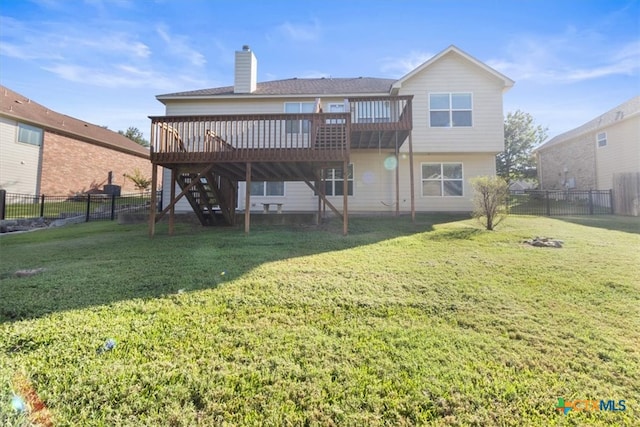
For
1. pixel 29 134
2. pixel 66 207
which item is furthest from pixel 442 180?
pixel 29 134

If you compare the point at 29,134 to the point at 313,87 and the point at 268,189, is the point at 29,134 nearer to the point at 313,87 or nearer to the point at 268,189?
the point at 268,189

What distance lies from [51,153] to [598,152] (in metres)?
33.4

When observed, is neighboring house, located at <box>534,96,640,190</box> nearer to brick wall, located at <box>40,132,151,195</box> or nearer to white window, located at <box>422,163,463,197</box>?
white window, located at <box>422,163,463,197</box>

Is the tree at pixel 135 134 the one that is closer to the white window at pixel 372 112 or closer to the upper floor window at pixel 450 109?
the white window at pixel 372 112

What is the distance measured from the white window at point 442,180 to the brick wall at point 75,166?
71.5 ft

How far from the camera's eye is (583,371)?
2.45 metres

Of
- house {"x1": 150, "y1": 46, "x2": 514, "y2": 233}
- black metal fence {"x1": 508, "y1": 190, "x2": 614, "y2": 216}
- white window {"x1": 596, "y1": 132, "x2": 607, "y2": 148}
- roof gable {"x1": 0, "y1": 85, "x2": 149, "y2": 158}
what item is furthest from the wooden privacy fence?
roof gable {"x1": 0, "y1": 85, "x2": 149, "y2": 158}

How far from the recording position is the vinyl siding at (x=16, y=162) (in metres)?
15.7

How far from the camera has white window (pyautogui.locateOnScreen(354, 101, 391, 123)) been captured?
34.9 ft

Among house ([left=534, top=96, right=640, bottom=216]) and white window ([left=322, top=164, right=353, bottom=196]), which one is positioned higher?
house ([left=534, top=96, right=640, bottom=216])

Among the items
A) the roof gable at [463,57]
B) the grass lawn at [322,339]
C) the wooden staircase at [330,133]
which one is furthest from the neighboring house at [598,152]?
the wooden staircase at [330,133]

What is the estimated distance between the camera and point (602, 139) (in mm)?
16656

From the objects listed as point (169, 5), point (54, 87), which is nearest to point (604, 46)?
point (169, 5)

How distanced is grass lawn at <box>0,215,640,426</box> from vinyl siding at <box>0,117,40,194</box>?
15433 millimetres
